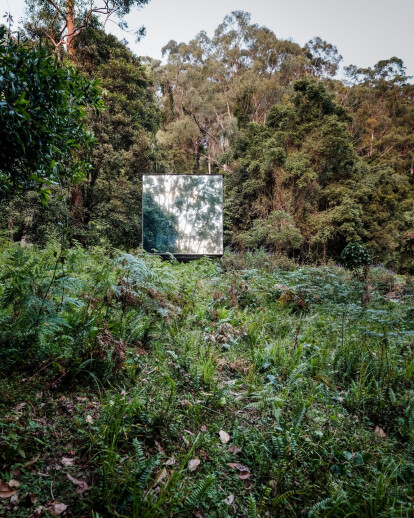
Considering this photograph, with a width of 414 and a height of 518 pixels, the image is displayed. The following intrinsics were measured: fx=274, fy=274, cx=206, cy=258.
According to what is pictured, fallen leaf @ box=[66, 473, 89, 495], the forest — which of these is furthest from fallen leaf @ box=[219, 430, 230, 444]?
fallen leaf @ box=[66, 473, 89, 495]

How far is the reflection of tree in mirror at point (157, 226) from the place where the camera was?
1048 cm

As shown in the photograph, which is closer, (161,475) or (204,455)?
(161,475)

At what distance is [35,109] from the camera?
2.36 m

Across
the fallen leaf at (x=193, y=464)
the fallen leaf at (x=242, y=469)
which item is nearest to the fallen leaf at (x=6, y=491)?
the fallen leaf at (x=193, y=464)

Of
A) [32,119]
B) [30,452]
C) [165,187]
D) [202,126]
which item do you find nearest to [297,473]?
[30,452]

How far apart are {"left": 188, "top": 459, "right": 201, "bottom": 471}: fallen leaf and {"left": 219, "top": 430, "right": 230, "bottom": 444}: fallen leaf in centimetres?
25

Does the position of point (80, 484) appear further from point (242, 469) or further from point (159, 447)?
point (242, 469)

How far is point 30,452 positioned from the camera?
1.47 m

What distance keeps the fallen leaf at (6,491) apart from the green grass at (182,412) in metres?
0.03

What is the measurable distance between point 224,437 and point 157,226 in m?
9.28

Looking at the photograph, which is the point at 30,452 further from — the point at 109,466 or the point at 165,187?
the point at 165,187

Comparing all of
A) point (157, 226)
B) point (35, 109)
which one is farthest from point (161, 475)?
point (157, 226)

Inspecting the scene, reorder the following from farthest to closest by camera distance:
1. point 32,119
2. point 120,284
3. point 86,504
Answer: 1. point 120,284
2. point 32,119
3. point 86,504

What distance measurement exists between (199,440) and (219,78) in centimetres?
3442
